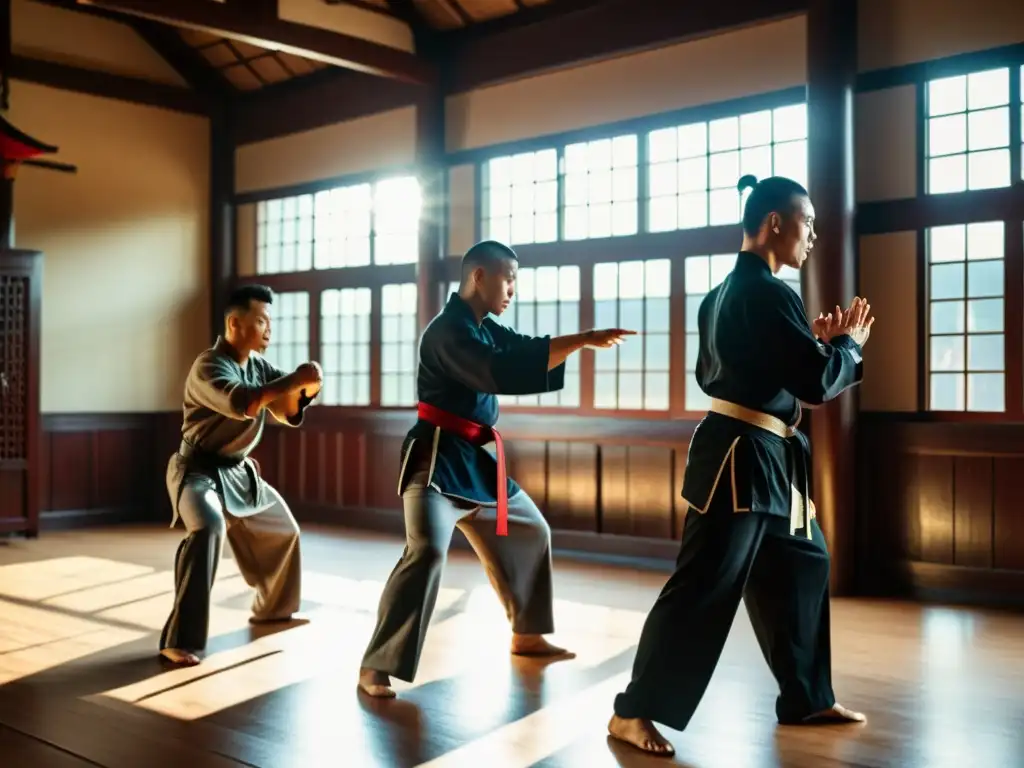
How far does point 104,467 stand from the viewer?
7.56 meters

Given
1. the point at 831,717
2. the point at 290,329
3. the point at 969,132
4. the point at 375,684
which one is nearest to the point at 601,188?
the point at 969,132

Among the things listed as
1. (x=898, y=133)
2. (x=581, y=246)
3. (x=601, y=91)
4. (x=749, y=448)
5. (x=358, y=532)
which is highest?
(x=601, y=91)

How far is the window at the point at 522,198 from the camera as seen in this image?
250 inches

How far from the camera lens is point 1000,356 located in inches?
188

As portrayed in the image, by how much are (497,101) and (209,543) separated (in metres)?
3.69

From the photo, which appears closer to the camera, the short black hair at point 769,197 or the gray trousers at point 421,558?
the short black hair at point 769,197

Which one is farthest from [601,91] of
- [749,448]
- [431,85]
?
[749,448]

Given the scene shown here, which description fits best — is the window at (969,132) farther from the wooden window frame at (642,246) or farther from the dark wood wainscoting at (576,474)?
the dark wood wainscoting at (576,474)

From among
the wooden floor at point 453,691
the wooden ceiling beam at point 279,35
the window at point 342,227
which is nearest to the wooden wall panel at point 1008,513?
the wooden floor at point 453,691

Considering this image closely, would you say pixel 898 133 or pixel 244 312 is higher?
pixel 898 133

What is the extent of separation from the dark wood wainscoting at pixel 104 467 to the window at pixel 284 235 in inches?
51.0

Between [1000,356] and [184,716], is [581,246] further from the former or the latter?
[184,716]

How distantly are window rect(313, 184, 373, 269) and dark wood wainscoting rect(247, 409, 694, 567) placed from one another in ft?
3.44

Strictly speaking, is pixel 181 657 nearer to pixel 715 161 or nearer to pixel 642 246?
pixel 642 246
